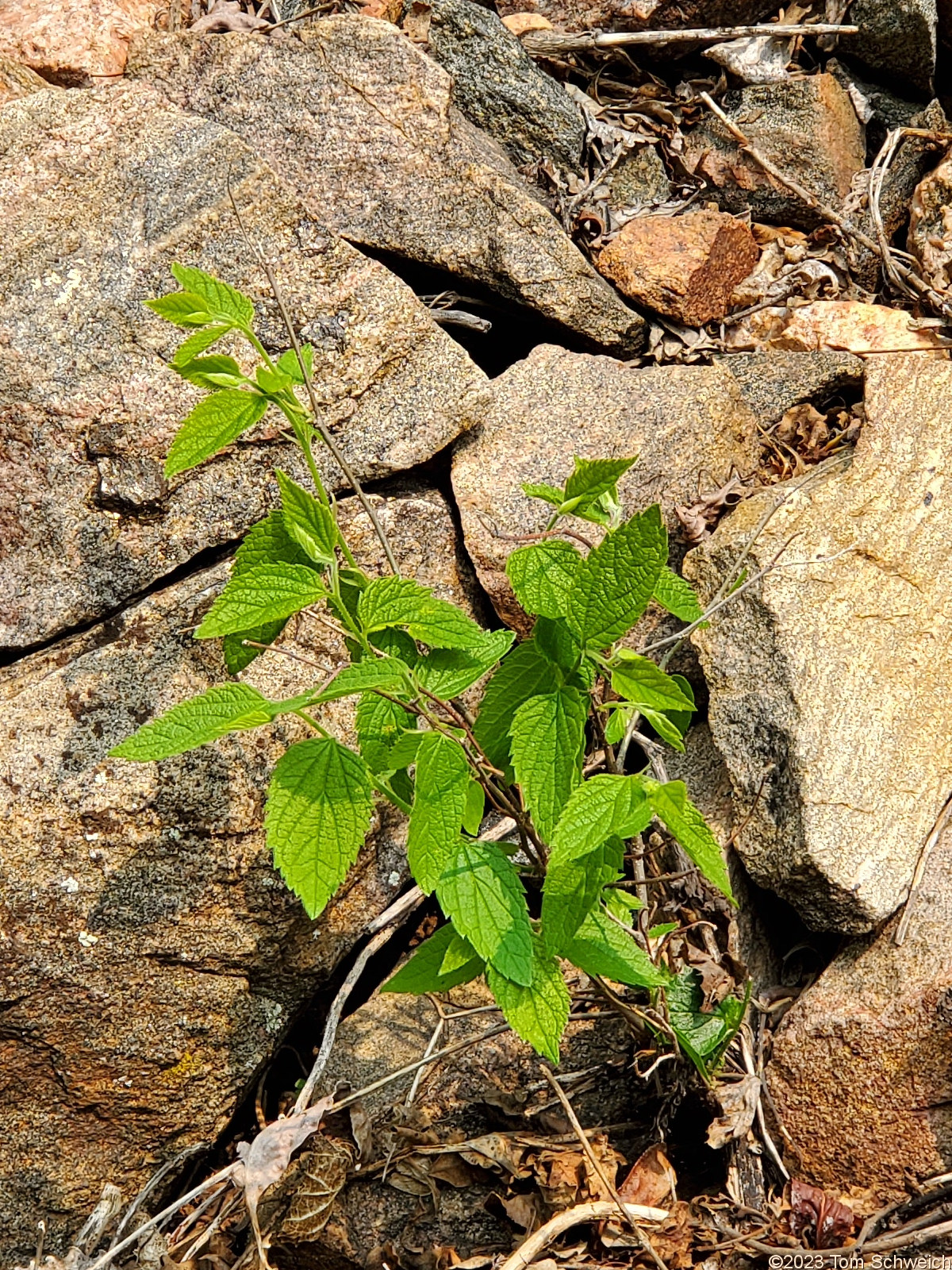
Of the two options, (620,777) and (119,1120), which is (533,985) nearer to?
(620,777)

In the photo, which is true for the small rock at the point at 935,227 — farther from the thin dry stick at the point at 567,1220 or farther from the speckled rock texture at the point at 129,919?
the thin dry stick at the point at 567,1220

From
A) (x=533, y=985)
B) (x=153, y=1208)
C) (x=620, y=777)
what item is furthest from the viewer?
(x=153, y=1208)

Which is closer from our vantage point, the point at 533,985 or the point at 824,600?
the point at 533,985

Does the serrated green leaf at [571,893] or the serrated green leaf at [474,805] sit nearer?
the serrated green leaf at [571,893]

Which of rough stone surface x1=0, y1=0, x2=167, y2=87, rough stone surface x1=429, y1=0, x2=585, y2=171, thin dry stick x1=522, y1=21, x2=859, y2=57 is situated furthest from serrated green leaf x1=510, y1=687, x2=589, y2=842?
thin dry stick x1=522, y1=21, x2=859, y2=57

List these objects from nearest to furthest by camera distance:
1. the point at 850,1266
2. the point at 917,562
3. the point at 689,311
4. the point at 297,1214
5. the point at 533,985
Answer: the point at 533,985
the point at 850,1266
the point at 297,1214
the point at 917,562
the point at 689,311

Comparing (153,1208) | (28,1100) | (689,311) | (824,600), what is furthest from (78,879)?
(689,311)

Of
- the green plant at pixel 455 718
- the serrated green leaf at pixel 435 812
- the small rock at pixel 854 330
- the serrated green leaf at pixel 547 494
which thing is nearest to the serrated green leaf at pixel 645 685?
the green plant at pixel 455 718
